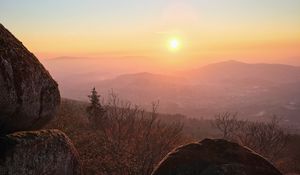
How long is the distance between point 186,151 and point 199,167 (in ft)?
3.43

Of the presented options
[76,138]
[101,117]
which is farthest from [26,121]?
[101,117]

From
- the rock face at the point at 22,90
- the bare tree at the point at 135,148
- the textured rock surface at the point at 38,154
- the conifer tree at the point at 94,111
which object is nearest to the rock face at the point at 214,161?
the textured rock surface at the point at 38,154

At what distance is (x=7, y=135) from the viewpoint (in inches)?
418

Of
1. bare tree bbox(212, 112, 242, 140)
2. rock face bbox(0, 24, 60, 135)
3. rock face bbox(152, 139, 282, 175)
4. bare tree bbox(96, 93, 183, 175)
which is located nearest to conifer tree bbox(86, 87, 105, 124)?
bare tree bbox(96, 93, 183, 175)

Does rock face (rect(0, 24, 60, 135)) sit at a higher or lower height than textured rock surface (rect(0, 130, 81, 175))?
higher

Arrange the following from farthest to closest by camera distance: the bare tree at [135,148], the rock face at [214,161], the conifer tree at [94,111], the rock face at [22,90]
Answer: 1. the conifer tree at [94,111]
2. the bare tree at [135,148]
3. the rock face at [214,161]
4. the rock face at [22,90]

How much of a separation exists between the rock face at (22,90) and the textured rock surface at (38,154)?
0.44 metres

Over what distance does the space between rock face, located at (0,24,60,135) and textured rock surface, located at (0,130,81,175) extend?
1.43ft

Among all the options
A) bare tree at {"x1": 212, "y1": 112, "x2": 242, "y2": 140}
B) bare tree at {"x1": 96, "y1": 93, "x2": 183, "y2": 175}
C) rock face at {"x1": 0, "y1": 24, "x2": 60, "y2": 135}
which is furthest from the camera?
bare tree at {"x1": 212, "y1": 112, "x2": 242, "y2": 140}

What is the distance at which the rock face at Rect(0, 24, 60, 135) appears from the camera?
10.1 metres

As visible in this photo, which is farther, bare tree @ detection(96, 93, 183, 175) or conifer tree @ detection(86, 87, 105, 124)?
conifer tree @ detection(86, 87, 105, 124)

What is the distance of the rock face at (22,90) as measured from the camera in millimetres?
10070

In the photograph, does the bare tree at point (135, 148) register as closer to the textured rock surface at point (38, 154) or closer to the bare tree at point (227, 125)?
the textured rock surface at point (38, 154)

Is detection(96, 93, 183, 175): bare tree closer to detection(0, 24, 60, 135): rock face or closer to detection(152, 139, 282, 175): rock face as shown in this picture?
detection(0, 24, 60, 135): rock face
